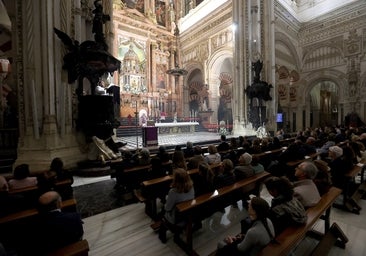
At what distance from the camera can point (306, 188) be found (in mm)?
2533

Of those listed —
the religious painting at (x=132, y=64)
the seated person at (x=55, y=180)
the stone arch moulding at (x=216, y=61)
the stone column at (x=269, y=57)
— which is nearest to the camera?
the seated person at (x=55, y=180)

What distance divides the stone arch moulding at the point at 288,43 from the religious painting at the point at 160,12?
10681 millimetres

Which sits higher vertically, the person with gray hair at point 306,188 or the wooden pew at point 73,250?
the person with gray hair at point 306,188

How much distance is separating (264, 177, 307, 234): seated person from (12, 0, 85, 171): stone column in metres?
5.60

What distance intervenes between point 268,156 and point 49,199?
4.84 meters

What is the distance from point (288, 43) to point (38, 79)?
1767cm

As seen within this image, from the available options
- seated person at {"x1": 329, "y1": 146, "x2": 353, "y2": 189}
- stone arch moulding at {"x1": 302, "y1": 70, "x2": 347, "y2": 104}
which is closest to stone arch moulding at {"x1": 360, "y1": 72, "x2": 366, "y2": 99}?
stone arch moulding at {"x1": 302, "y1": 70, "x2": 347, "y2": 104}

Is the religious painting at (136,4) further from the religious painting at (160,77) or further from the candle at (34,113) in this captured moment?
the candle at (34,113)

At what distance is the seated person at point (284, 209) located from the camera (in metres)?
1.96

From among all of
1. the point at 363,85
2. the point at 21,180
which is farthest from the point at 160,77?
the point at 21,180

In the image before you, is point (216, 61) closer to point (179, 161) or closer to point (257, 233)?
point (179, 161)

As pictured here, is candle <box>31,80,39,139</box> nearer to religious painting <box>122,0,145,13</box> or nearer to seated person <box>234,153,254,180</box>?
seated person <box>234,153,254,180</box>

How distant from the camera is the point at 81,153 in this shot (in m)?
6.41

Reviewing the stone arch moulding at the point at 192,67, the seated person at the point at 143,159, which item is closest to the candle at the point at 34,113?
the seated person at the point at 143,159
